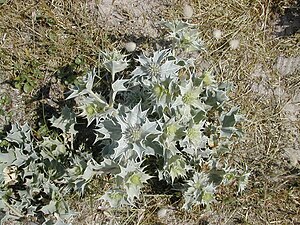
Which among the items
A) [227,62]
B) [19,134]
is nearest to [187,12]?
[227,62]

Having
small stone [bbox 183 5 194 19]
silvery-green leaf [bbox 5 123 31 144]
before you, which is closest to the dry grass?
small stone [bbox 183 5 194 19]

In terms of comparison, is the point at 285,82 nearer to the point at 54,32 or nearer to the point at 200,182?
the point at 200,182

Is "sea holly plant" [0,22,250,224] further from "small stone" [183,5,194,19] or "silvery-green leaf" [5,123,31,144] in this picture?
"small stone" [183,5,194,19]

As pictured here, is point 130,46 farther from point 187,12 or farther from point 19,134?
point 19,134

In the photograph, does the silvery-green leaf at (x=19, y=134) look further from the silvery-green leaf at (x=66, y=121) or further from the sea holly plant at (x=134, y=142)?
the silvery-green leaf at (x=66, y=121)

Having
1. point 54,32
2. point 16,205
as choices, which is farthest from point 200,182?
point 54,32

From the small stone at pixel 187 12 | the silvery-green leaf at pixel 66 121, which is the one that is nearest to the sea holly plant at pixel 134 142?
the silvery-green leaf at pixel 66 121
